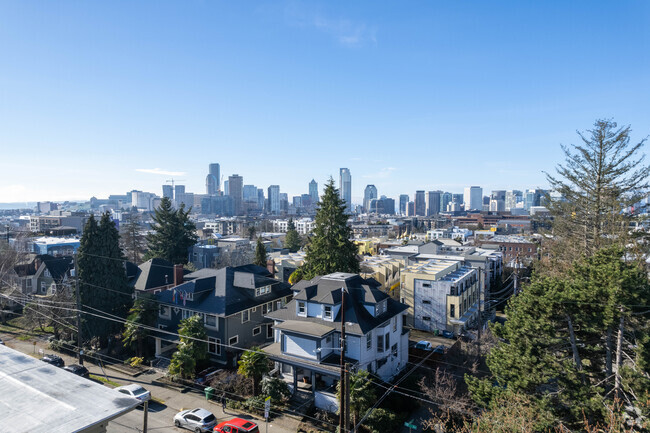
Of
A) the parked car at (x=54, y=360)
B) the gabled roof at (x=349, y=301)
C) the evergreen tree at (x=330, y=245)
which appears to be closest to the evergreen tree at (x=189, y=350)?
the gabled roof at (x=349, y=301)

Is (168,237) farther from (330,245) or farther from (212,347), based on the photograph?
(212,347)

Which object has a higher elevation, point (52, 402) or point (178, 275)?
point (52, 402)

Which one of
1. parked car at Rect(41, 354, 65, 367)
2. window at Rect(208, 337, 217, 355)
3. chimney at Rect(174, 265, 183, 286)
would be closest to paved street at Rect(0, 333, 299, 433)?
parked car at Rect(41, 354, 65, 367)

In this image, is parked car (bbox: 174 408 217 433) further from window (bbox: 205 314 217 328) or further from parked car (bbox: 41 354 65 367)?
parked car (bbox: 41 354 65 367)

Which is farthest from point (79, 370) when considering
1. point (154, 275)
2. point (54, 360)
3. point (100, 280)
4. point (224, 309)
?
point (154, 275)

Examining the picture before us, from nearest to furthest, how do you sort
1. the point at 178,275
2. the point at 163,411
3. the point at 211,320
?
the point at 163,411
the point at 211,320
the point at 178,275

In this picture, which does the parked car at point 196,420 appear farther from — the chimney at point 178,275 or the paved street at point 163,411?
the chimney at point 178,275

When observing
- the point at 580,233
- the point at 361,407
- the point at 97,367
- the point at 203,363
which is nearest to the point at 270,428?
the point at 361,407
